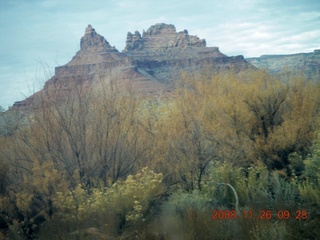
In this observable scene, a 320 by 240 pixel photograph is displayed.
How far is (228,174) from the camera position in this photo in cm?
1232

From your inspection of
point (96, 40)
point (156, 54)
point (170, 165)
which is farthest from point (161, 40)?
point (170, 165)

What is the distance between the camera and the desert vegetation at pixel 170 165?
28.9ft

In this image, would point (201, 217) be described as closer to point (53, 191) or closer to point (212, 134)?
point (53, 191)

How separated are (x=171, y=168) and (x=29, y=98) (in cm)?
592

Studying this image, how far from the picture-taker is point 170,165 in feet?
43.3
